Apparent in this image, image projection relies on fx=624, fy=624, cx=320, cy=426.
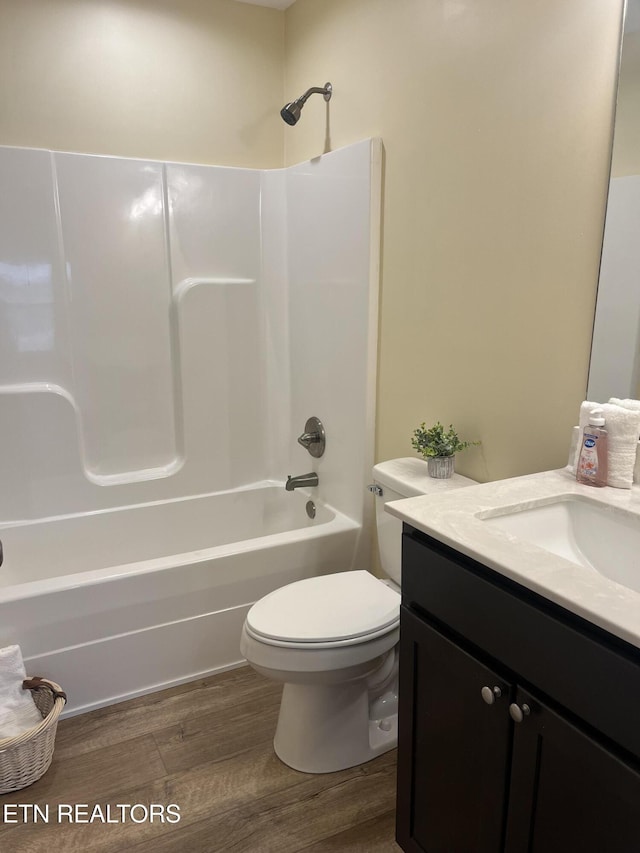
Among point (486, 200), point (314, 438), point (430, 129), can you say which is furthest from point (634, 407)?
point (314, 438)

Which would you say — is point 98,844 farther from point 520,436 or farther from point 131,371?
point 131,371

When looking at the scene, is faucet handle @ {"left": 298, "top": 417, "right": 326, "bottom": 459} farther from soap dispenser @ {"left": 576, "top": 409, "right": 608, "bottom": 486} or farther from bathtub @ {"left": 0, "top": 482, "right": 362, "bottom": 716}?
soap dispenser @ {"left": 576, "top": 409, "right": 608, "bottom": 486}

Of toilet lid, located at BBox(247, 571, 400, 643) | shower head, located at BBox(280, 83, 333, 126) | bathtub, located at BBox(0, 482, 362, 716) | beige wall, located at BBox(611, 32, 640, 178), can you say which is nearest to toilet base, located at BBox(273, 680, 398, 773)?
toilet lid, located at BBox(247, 571, 400, 643)

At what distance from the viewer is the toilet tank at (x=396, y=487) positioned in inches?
72.6

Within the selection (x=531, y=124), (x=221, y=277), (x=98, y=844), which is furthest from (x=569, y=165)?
(x=98, y=844)

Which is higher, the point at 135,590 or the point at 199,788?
the point at 135,590

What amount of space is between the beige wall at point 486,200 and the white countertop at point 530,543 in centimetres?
25

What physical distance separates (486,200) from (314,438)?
1.24 metres

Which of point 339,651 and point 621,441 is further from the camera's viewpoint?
point 339,651

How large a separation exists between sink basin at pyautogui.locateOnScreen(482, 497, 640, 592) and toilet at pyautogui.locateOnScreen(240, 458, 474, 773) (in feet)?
1.51

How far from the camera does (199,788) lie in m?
1.77

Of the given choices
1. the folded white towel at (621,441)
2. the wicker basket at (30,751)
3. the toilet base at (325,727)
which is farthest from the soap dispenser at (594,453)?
the wicker basket at (30,751)

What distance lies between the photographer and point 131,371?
2656 millimetres

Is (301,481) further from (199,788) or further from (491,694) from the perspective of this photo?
(491,694)
